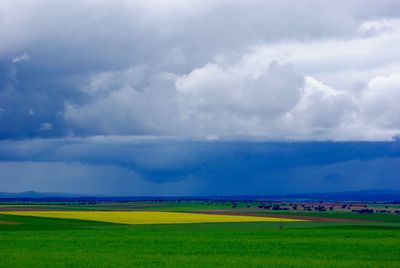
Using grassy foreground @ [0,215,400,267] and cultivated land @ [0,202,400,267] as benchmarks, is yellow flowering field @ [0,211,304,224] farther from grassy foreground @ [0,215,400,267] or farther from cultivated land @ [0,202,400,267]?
grassy foreground @ [0,215,400,267]

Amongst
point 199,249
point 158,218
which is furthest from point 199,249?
point 158,218

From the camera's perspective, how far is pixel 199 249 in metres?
49.6

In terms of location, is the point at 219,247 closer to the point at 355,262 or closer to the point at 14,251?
the point at 355,262

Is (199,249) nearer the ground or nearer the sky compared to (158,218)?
nearer the ground

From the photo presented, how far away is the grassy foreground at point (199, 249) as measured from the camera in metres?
41.6

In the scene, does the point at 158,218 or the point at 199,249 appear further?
the point at 158,218

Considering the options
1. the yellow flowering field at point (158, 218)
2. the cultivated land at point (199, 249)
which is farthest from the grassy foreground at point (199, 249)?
the yellow flowering field at point (158, 218)

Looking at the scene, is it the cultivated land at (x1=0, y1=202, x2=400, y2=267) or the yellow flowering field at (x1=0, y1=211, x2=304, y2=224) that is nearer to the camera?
the cultivated land at (x1=0, y1=202, x2=400, y2=267)

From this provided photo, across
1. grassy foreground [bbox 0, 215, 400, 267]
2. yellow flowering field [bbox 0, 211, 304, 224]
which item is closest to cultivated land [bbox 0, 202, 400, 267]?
grassy foreground [bbox 0, 215, 400, 267]

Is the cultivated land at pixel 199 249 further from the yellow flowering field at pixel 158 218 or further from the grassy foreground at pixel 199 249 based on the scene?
the yellow flowering field at pixel 158 218

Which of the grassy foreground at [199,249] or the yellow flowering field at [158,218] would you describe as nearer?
the grassy foreground at [199,249]

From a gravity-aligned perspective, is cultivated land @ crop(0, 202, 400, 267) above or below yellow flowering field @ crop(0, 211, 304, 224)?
below

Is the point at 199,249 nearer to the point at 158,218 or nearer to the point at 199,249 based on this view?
Answer: the point at 199,249

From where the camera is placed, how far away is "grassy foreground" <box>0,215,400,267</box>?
41.6 m
